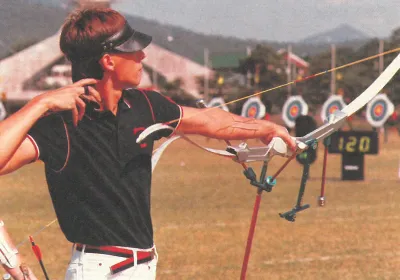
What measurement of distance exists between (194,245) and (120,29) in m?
6.36

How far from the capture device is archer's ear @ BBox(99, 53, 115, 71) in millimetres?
3154

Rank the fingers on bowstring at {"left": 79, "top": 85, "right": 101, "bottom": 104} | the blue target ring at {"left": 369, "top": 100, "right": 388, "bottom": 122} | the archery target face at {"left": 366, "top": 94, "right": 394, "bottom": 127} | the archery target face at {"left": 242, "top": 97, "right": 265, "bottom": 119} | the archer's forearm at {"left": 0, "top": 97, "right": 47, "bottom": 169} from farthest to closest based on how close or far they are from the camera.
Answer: the archery target face at {"left": 242, "top": 97, "right": 265, "bottom": 119}, the blue target ring at {"left": 369, "top": 100, "right": 388, "bottom": 122}, the archery target face at {"left": 366, "top": 94, "right": 394, "bottom": 127}, the fingers on bowstring at {"left": 79, "top": 85, "right": 101, "bottom": 104}, the archer's forearm at {"left": 0, "top": 97, "right": 47, "bottom": 169}

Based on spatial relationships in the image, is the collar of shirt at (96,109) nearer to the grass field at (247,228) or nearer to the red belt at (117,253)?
the red belt at (117,253)

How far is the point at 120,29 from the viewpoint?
3123mm

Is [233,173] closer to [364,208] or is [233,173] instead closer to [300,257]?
[364,208]

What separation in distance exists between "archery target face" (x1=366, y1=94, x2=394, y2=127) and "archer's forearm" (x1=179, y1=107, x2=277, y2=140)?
20.8m

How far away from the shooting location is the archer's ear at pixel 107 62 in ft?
10.3

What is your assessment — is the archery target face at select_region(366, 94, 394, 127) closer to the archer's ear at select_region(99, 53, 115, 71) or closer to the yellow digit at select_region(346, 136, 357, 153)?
the yellow digit at select_region(346, 136, 357, 153)

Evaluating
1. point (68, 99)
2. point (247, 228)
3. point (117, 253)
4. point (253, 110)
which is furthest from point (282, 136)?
point (253, 110)

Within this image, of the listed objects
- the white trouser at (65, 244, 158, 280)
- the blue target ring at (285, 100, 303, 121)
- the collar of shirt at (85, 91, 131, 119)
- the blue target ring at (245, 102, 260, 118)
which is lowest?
the blue target ring at (285, 100, 303, 121)

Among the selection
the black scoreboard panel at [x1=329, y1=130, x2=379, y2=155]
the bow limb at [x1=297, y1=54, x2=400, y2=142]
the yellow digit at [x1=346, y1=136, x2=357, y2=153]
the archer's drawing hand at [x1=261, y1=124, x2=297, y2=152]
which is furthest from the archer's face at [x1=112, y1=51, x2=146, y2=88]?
the yellow digit at [x1=346, y1=136, x2=357, y2=153]

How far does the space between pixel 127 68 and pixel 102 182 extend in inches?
→ 16.7

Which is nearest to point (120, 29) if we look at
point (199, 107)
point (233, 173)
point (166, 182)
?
point (199, 107)

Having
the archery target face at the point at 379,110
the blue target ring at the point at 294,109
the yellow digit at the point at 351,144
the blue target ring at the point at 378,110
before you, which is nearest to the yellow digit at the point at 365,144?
the yellow digit at the point at 351,144
